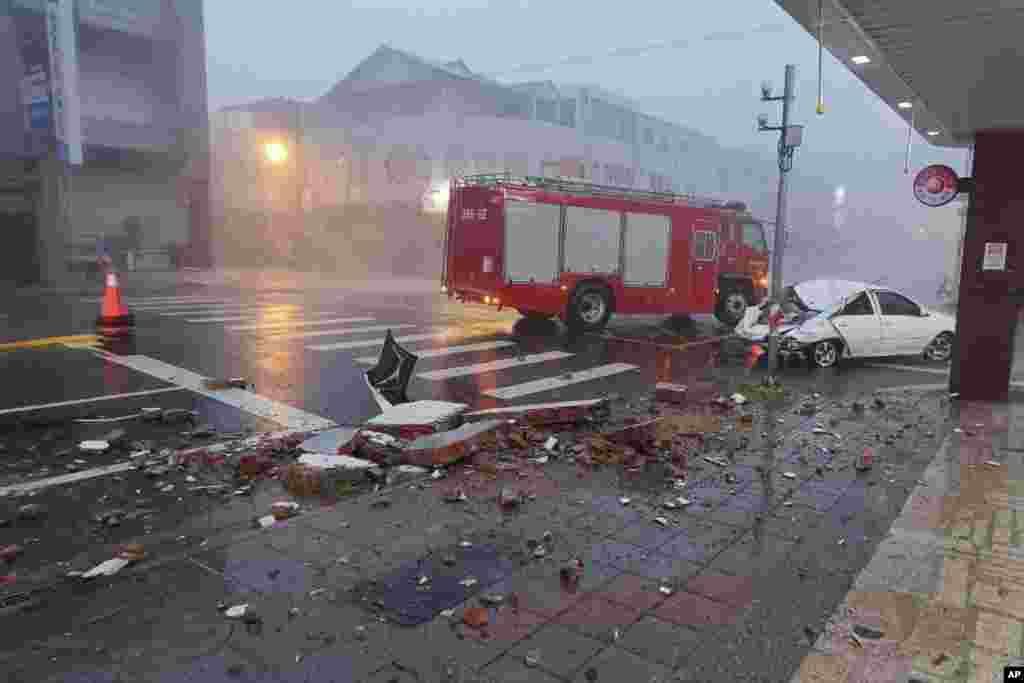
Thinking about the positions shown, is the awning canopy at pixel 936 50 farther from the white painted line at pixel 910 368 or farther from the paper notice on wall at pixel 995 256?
the white painted line at pixel 910 368

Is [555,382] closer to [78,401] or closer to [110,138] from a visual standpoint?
[78,401]

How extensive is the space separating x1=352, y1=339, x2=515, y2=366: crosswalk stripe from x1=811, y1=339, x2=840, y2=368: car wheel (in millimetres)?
5374

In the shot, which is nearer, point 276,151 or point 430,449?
point 430,449

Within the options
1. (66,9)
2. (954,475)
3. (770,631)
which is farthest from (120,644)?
(66,9)

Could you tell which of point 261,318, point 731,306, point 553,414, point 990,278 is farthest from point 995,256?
point 261,318

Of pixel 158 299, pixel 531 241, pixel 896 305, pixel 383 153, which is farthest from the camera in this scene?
pixel 383 153

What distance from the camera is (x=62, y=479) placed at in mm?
5613

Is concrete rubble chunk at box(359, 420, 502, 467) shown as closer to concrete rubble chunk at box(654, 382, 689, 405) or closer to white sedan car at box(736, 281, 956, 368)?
concrete rubble chunk at box(654, 382, 689, 405)

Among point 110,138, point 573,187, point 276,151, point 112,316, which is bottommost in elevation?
point 112,316

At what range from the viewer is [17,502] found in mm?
5121

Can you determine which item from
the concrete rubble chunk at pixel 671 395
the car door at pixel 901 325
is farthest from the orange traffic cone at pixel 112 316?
the car door at pixel 901 325

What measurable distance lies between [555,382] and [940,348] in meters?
7.92

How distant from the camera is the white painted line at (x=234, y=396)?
7473 millimetres

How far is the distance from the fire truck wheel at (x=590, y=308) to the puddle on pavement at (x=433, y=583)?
10956mm
